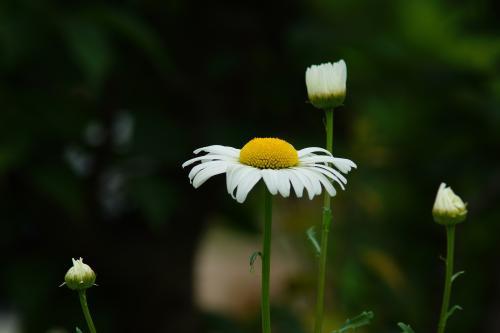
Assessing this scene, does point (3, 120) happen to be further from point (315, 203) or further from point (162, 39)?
point (315, 203)

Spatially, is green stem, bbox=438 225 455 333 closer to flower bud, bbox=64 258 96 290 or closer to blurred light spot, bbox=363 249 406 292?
flower bud, bbox=64 258 96 290

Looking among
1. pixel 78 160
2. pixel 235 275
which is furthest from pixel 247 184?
pixel 235 275

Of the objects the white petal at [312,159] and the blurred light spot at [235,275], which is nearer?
the white petal at [312,159]

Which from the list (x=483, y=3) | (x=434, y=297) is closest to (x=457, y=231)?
(x=434, y=297)

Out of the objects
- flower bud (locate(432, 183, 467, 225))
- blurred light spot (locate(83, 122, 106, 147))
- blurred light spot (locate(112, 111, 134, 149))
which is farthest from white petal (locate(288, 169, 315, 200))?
blurred light spot (locate(83, 122, 106, 147))

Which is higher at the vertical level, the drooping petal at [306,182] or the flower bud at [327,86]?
the flower bud at [327,86]

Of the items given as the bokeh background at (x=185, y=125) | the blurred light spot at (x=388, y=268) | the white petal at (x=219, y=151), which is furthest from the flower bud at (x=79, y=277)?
the blurred light spot at (x=388, y=268)

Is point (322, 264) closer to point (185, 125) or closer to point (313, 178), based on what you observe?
point (313, 178)

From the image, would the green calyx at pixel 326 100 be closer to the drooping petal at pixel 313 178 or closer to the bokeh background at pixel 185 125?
the drooping petal at pixel 313 178

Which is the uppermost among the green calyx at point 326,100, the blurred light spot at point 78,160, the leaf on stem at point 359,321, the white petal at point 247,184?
the blurred light spot at point 78,160

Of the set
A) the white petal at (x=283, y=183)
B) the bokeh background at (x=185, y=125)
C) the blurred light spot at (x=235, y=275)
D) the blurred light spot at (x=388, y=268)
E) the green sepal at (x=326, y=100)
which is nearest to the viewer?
the white petal at (x=283, y=183)
